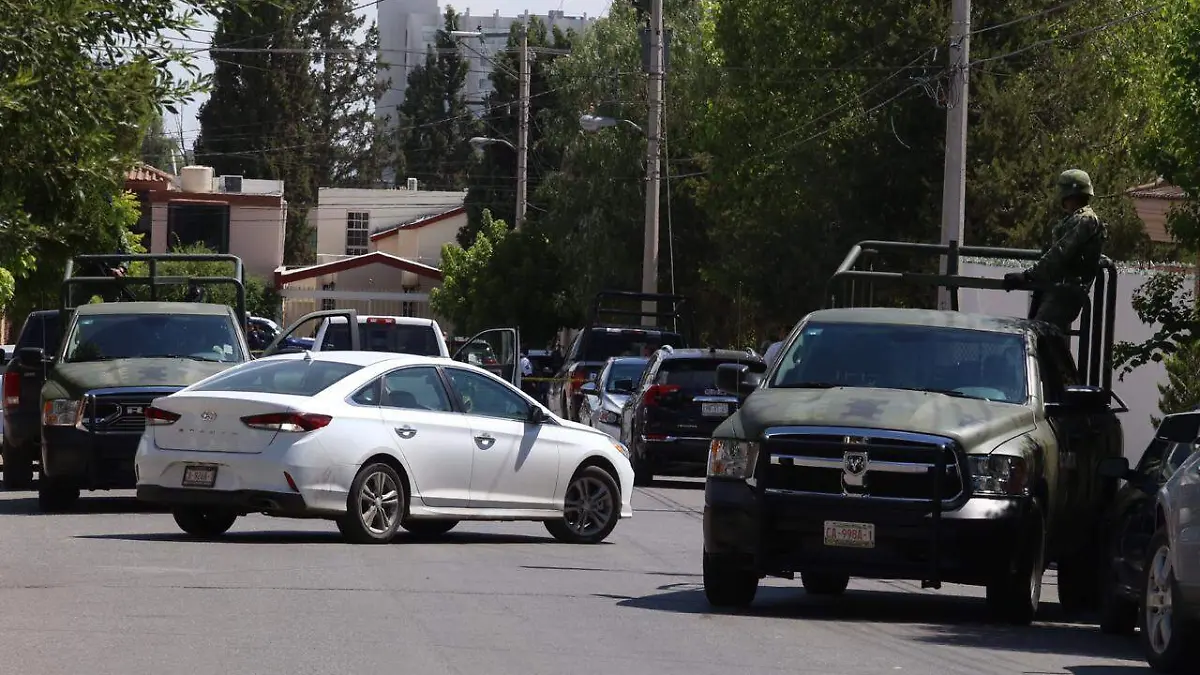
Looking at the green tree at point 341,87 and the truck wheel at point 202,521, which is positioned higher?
the green tree at point 341,87

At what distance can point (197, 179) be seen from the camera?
84.8m

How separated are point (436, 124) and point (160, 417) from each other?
10025 cm


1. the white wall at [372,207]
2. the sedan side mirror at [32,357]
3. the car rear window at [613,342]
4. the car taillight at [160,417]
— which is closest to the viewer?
the car taillight at [160,417]

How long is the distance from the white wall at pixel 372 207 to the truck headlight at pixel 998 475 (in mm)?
91390

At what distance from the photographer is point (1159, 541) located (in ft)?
34.3

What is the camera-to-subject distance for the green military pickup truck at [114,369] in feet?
61.2

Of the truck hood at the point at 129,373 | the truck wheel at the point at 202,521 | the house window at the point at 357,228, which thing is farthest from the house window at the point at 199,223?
the truck wheel at the point at 202,521

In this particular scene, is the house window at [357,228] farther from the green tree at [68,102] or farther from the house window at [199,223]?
the green tree at [68,102]

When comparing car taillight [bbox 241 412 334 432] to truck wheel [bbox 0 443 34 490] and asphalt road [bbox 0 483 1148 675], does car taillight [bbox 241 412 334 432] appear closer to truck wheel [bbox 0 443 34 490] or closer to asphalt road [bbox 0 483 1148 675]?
asphalt road [bbox 0 483 1148 675]

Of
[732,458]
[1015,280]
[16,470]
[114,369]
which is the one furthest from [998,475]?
[16,470]

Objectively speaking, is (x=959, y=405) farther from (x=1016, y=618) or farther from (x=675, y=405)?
(x=675, y=405)

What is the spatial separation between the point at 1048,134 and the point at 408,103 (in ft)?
274

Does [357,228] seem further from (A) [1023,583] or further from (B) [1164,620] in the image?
(B) [1164,620]

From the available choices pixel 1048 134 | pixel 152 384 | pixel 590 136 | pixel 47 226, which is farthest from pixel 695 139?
pixel 152 384
